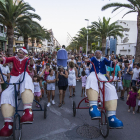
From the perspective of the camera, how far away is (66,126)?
4.73 m

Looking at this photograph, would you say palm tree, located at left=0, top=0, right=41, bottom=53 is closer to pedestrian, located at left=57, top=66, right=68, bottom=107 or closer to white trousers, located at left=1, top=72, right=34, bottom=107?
pedestrian, located at left=57, top=66, right=68, bottom=107

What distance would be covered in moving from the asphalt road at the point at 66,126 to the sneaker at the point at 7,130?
0.58 metres

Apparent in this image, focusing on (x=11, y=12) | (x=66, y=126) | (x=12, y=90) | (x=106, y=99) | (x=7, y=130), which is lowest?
(x=66, y=126)

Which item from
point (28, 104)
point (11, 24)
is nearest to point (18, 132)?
point (28, 104)

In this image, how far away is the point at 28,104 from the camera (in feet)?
12.1

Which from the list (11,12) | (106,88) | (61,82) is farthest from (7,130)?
(11,12)

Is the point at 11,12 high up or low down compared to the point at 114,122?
up

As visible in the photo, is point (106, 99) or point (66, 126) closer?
point (106, 99)

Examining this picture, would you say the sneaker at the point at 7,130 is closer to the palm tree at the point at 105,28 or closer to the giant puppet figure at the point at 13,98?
the giant puppet figure at the point at 13,98

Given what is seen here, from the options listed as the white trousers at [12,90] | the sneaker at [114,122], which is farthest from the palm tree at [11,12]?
the sneaker at [114,122]

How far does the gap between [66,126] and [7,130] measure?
1805mm

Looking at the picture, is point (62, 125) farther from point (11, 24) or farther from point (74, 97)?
point (11, 24)

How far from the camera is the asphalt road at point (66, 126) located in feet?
13.5

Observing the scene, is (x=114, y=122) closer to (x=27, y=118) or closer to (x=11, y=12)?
(x=27, y=118)
